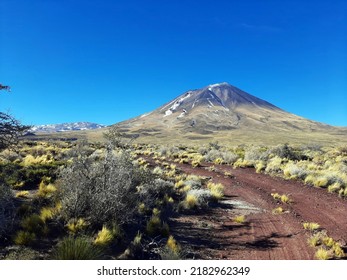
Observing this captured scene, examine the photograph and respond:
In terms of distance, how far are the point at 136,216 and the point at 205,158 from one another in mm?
21565

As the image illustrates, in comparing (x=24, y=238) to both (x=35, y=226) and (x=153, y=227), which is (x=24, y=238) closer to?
(x=35, y=226)

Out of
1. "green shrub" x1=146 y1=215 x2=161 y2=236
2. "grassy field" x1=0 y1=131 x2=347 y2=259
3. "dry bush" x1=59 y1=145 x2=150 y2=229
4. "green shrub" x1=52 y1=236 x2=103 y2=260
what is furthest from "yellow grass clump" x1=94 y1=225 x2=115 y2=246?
"green shrub" x1=146 y1=215 x2=161 y2=236

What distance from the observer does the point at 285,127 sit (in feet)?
609

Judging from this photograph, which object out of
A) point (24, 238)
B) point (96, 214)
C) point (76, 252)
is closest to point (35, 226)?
point (24, 238)

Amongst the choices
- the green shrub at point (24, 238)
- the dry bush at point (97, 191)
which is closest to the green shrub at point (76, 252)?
the green shrub at point (24, 238)

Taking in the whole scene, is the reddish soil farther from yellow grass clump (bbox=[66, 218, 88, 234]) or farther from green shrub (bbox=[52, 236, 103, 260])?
yellow grass clump (bbox=[66, 218, 88, 234])

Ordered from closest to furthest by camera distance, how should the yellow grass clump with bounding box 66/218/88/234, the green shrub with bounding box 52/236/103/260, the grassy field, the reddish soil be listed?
the green shrub with bounding box 52/236/103/260 < the grassy field < the reddish soil < the yellow grass clump with bounding box 66/218/88/234

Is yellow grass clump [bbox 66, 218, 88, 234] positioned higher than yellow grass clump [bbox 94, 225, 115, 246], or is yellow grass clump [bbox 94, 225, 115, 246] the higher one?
yellow grass clump [bbox 66, 218, 88, 234]

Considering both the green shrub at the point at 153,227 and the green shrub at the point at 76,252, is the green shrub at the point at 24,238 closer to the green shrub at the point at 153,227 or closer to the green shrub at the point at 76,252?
the green shrub at the point at 76,252

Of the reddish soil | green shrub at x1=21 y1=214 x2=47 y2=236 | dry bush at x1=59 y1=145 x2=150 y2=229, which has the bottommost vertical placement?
the reddish soil

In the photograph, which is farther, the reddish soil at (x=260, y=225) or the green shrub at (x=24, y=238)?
the reddish soil at (x=260, y=225)

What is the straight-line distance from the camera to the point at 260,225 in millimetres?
9445

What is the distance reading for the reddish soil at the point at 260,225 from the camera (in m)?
7.30

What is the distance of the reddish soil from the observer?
7302 mm
